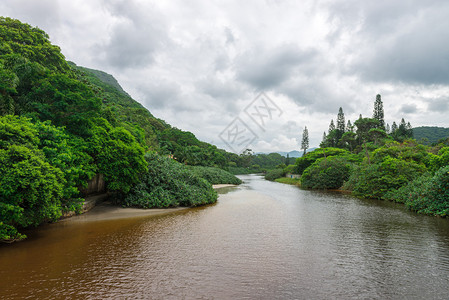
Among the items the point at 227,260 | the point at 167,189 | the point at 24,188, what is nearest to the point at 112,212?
the point at 167,189

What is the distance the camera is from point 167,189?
1756 centimetres

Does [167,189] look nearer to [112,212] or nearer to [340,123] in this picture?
[112,212]

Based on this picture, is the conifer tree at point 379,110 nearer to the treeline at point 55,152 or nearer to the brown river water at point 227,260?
the brown river water at point 227,260

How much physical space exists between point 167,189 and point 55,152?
837 centimetres

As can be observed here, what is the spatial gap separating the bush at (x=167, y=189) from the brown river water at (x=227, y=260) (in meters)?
3.15

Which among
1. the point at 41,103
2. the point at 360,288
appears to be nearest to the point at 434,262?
the point at 360,288

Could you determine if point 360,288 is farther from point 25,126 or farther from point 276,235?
point 25,126

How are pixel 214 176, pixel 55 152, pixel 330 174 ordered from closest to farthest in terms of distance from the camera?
pixel 55 152 → pixel 330 174 → pixel 214 176

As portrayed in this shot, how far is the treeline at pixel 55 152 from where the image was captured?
8.09 m

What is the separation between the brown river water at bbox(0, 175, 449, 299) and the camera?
5824mm

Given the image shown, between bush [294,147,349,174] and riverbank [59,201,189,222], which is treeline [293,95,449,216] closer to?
bush [294,147,349,174]

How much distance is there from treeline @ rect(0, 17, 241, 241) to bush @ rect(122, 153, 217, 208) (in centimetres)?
6

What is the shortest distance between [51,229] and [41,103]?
651cm

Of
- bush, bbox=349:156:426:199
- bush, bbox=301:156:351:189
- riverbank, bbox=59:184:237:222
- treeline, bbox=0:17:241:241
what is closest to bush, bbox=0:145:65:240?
treeline, bbox=0:17:241:241
